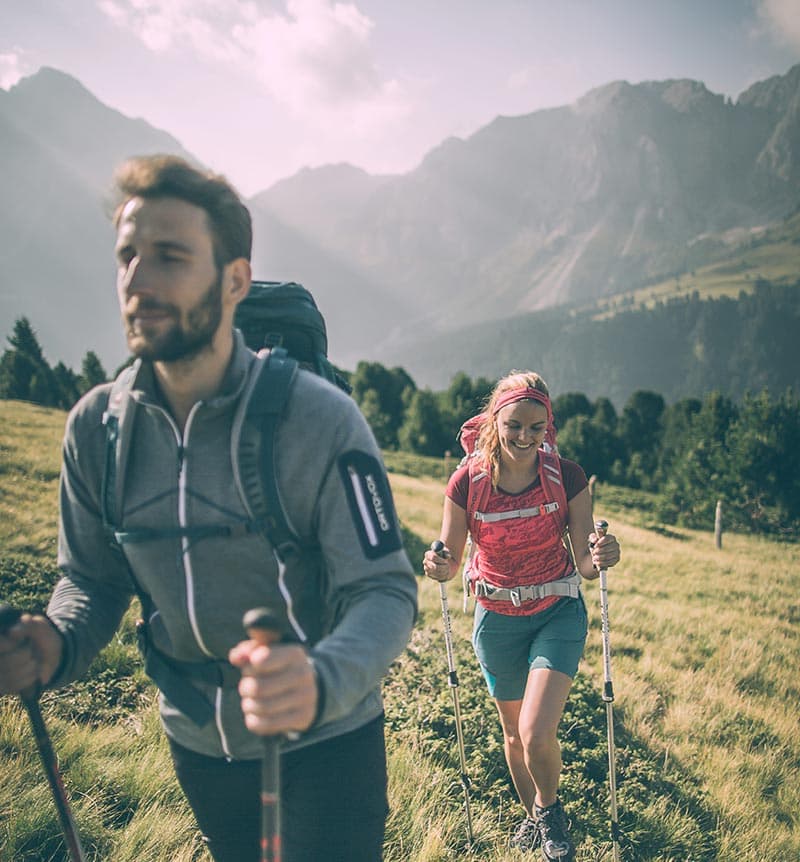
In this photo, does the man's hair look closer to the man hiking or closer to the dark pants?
the man hiking

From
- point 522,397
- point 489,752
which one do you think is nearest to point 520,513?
point 522,397

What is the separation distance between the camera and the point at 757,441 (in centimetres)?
3859

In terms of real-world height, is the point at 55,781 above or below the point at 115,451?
below

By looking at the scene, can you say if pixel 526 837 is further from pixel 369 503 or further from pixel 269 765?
pixel 369 503

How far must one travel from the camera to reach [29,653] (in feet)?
5.99

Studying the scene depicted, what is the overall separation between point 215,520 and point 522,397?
9.28 ft

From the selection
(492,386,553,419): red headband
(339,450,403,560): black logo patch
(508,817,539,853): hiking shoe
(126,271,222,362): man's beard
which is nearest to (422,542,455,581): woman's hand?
(492,386,553,419): red headband

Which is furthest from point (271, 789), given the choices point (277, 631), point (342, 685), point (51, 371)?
point (51, 371)

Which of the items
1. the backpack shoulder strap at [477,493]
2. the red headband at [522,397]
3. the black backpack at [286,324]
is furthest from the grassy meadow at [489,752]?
the black backpack at [286,324]

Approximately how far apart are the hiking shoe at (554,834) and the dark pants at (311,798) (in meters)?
2.07

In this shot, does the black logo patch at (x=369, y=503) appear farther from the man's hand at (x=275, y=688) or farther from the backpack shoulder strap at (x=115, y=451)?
the backpack shoulder strap at (x=115, y=451)

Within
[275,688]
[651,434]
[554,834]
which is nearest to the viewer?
[275,688]

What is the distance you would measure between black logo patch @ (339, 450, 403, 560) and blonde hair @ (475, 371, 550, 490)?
2.41 m

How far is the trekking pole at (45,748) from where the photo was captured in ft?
5.97
